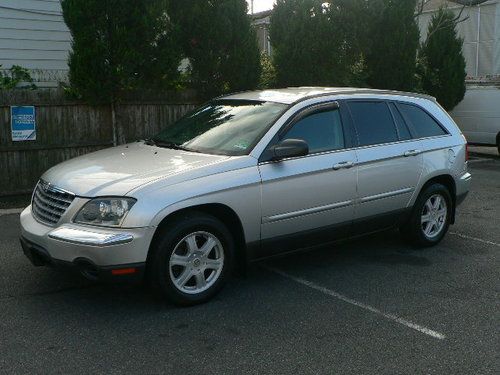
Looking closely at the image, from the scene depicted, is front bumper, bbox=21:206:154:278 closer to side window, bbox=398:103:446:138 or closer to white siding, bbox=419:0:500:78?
side window, bbox=398:103:446:138

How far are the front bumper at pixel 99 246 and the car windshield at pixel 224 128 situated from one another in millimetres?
1178

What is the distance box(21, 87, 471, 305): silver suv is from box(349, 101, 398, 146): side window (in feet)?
0.05

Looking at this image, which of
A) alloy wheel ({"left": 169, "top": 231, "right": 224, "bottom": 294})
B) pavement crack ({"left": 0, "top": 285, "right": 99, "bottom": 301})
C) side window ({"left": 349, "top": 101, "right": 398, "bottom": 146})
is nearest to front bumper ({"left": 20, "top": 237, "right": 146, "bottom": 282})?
alloy wheel ({"left": 169, "top": 231, "right": 224, "bottom": 294})

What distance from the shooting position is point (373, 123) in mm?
5898

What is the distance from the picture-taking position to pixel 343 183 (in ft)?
17.7

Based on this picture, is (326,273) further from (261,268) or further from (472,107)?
(472,107)

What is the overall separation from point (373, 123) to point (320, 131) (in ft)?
2.46

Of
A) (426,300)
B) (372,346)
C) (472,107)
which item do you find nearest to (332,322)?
(372,346)

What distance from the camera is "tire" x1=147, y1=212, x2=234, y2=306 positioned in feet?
14.4

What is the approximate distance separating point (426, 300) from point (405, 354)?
108cm

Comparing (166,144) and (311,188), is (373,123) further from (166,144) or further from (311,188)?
(166,144)

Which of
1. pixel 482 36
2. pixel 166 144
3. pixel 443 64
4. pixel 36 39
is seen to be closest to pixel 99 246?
pixel 166 144

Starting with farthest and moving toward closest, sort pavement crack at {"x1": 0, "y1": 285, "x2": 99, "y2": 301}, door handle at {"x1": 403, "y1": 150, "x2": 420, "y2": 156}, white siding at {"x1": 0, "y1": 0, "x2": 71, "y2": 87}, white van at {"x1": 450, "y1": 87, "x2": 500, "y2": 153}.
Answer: white van at {"x1": 450, "y1": 87, "x2": 500, "y2": 153} < white siding at {"x1": 0, "y1": 0, "x2": 71, "y2": 87} < door handle at {"x1": 403, "y1": 150, "x2": 420, "y2": 156} < pavement crack at {"x1": 0, "y1": 285, "x2": 99, "y2": 301}

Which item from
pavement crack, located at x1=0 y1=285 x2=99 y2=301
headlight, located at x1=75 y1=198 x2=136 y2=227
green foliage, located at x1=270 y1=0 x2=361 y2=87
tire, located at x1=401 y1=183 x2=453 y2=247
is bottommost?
pavement crack, located at x1=0 y1=285 x2=99 y2=301
